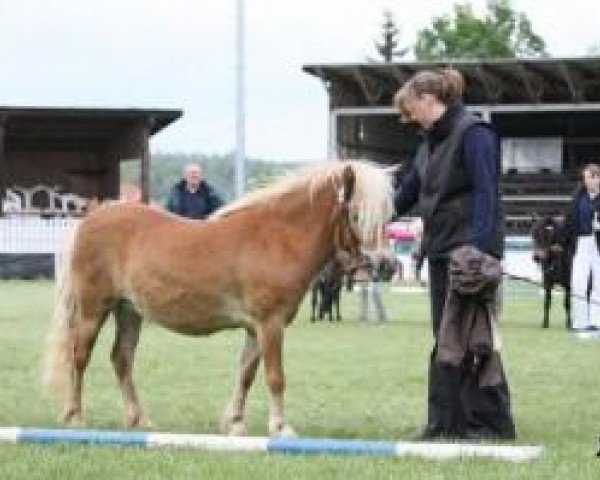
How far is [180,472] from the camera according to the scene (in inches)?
287

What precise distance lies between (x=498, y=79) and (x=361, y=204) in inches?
1580

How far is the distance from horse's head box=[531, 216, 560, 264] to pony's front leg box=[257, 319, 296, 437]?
1361 centimetres

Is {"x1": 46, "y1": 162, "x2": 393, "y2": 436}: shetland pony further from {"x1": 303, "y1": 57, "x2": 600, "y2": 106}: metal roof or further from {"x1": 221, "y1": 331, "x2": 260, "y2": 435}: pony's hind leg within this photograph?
{"x1": 303, "y1": 57, "x2": 600, "y2": 106}: metal roof

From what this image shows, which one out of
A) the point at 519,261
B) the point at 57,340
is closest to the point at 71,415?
the point at 57,340

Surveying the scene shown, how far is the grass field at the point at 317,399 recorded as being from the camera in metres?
7.43

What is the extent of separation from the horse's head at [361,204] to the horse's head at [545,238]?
13478 millimetres

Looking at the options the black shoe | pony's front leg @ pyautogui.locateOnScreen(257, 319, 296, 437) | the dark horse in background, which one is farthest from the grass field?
the dark horse in background

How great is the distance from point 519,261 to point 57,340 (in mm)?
24878

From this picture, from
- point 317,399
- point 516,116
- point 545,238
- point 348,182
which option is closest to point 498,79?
point 516,116

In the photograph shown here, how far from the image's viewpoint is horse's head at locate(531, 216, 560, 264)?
72.6 ft

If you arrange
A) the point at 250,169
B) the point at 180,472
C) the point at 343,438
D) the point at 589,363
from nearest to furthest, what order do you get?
1. the point at 180,472
2. the point at 343,438
3. the point at 589,363
4. the point at 250,169

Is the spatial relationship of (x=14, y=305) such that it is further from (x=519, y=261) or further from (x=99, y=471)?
(x=99, y=471)

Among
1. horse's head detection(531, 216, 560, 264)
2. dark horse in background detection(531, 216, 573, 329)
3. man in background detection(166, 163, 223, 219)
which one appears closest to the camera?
man in background detection(166, 163, 223, 219)

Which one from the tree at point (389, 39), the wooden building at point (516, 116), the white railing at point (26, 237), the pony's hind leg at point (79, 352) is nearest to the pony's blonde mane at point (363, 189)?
the pony's hind leg at point (79, 352)
